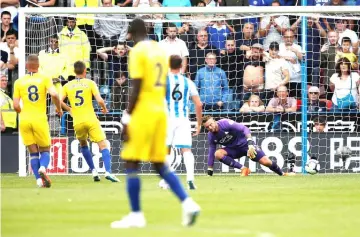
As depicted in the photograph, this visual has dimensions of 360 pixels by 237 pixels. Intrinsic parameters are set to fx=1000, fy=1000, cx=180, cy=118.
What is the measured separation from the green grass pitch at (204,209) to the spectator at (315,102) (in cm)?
424

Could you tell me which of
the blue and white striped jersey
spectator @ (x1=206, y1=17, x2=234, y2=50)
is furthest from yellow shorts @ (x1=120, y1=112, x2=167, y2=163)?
spectator @ (x1=206, y1=17, x2=234, y2=50)

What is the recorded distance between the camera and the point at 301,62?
23.9 meters

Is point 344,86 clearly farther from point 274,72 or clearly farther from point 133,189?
point 133,189

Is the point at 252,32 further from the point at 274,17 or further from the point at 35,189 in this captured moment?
the point at 35,189

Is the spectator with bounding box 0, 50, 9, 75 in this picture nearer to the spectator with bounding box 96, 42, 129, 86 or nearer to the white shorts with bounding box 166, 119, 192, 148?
the spectator with bounding box 96, 42, 129, 86

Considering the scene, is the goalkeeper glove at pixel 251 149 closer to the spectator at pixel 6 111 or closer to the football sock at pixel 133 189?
the spectator at pixel 6 111

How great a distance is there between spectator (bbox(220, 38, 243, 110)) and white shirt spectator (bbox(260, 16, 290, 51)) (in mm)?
736

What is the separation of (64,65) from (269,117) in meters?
5.02

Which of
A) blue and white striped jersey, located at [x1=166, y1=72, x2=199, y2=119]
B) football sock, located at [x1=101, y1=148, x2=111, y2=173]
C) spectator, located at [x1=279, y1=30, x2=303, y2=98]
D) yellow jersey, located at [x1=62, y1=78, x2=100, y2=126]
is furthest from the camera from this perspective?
spectator, located at [x1=279, y1=30, x2=303, y2=98]

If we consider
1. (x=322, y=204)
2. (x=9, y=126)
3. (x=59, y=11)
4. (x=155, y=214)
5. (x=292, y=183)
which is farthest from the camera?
(x=9, y=126)

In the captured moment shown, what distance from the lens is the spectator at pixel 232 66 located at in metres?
24.2

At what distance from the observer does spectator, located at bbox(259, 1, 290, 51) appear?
24.4 m

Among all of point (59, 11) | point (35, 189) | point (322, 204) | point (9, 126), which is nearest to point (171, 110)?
point (35, 189)

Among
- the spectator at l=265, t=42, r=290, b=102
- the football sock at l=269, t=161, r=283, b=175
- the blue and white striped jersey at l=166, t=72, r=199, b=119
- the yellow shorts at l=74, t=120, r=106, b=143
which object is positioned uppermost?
the spectator at l=265, t=42, r=290, b=102
